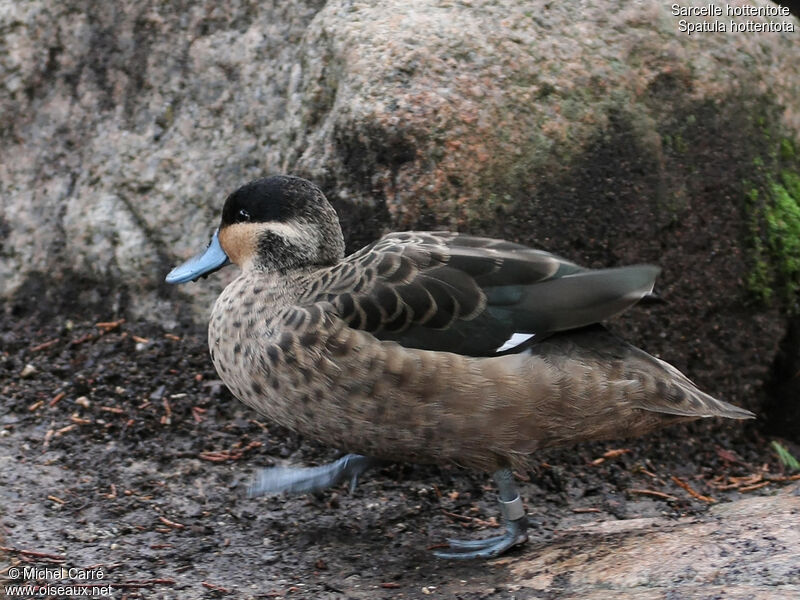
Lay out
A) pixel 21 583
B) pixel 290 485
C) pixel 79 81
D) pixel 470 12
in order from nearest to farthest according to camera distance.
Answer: pixel 21 583, pixel 290 485, pixel 470 12, pixel 79 81

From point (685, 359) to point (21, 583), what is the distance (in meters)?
2.95

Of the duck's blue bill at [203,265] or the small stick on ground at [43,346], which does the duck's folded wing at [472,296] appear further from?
the small stick on ground at [43,346]

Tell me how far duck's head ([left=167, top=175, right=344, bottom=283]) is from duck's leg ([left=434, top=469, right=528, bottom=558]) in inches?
45.3

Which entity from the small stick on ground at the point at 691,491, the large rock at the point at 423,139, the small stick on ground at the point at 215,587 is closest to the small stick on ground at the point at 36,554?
the small stick on ground at the point at 215,587

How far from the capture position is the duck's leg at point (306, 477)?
389 centimetres

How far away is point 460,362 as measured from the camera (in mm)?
3439

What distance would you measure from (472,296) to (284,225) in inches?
34.9

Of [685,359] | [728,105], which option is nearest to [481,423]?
[685,359]

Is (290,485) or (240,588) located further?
(290,485)

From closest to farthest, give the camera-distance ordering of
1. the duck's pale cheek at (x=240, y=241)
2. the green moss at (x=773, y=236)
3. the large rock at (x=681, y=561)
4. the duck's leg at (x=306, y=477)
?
the large rock at (x=681, y=561), the duck's leg at (x=306, y=477), the duck's pale cheek at (x=240, y=241), the green moss at (x=773, y=236)

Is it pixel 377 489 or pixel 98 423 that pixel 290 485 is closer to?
pixel 377 489

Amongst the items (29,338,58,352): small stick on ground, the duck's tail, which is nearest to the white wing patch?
the duck's tail

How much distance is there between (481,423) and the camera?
3447mm

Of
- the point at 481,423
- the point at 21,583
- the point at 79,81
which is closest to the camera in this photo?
the point at 21,583
